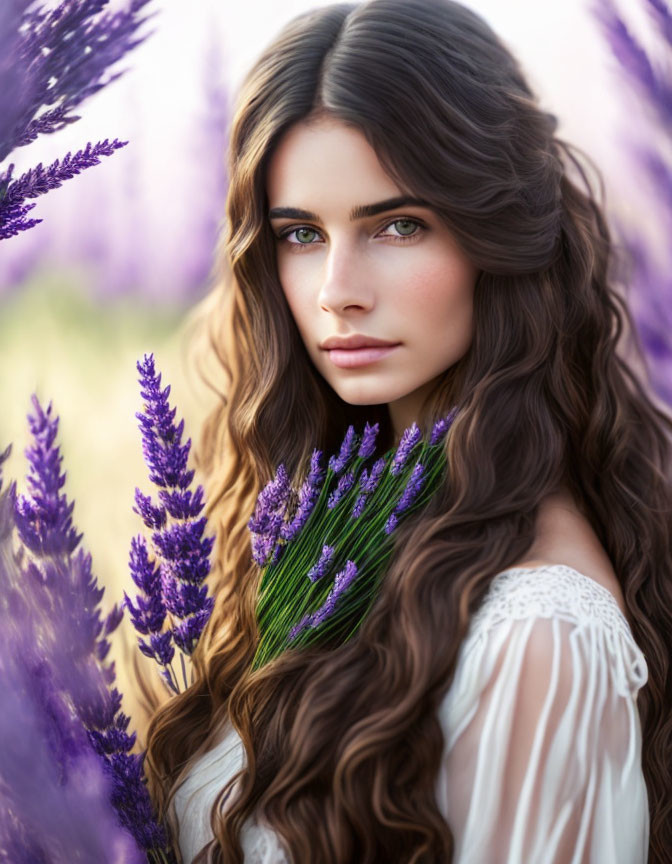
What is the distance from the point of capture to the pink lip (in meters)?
1.28

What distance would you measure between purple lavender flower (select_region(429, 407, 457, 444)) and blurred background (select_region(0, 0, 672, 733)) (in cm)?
32

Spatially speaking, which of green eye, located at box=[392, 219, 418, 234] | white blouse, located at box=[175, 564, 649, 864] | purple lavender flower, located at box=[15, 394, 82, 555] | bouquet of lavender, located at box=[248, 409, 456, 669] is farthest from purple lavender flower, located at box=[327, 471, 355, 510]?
purple lavender flower, located at box=[15, 394, 82, 555]

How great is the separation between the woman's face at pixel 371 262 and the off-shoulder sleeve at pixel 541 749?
0.38 metres

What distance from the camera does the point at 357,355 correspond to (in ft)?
4.22

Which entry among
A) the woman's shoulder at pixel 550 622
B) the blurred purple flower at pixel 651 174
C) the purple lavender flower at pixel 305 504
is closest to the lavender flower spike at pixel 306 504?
the purple lavender flower at pixel 305 504

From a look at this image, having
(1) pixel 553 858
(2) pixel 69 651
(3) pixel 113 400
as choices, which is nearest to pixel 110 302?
(3) pixel 113 400

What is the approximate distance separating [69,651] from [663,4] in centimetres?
A: 99

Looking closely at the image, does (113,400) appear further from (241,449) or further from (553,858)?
(553,858)

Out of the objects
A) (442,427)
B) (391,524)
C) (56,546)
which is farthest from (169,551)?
(442,427)

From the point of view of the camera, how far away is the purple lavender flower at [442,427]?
3.88 feet

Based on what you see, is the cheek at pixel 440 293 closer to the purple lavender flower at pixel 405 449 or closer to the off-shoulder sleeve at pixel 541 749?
the purple lavender flower at pixel 405 449

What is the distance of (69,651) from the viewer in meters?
0.80

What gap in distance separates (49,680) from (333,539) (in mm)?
445

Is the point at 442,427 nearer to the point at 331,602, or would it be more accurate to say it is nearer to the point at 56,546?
the point at 331,602
